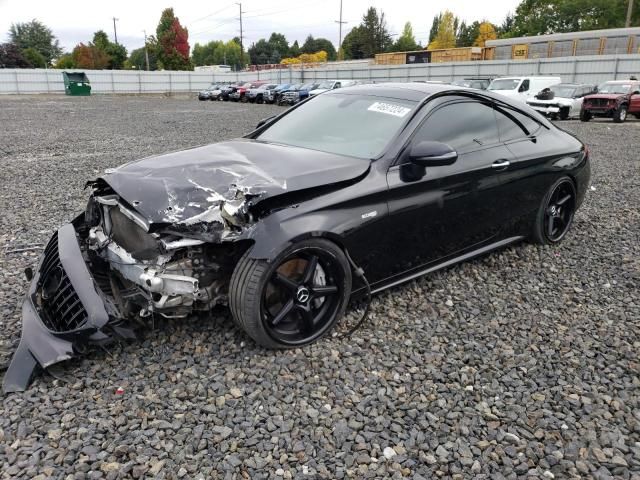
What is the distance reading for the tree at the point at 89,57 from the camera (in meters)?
70.3

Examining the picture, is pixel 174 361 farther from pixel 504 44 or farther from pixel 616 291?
pixel 504 44

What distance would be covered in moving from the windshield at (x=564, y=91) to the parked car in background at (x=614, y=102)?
1.15 meters

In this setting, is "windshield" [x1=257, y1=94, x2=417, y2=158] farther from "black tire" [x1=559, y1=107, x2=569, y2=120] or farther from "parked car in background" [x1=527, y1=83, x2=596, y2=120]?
"black tire" [x1=559, y1=107, x2=569, y2=120]

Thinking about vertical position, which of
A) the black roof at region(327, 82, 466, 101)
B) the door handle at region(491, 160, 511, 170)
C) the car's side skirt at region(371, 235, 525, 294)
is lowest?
the car's side skirt at region(371, 235, 525, 294)

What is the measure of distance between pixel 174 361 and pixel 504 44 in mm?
59342

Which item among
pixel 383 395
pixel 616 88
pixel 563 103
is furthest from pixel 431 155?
pixel 616 88

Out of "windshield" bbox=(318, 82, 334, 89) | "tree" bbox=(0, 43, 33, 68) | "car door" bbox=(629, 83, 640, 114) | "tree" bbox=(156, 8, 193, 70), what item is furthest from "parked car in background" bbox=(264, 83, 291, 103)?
"tree" bbox=(0, 43, 33, 68)

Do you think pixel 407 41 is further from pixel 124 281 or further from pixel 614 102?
pixel 124 281

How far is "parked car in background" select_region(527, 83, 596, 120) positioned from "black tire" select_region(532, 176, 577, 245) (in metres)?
16.8

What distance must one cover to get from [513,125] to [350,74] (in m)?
42.2

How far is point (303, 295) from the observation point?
3066 millimetres

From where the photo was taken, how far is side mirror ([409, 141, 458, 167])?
3311mm

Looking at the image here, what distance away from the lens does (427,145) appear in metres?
3.36

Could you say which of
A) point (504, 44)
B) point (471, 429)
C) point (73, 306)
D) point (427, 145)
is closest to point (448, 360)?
point (471, 429)
